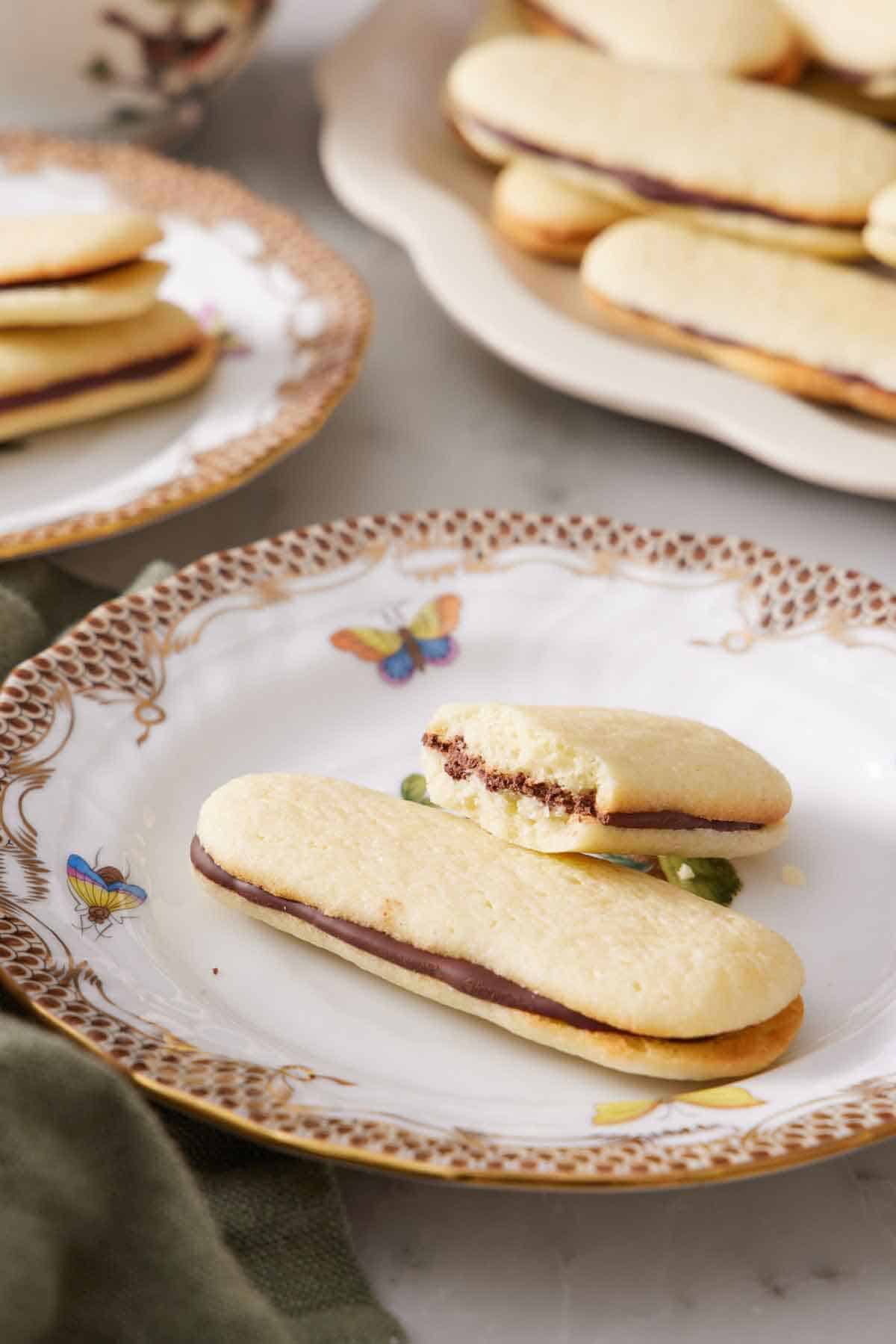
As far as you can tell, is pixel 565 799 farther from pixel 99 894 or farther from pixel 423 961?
pixel 99 894

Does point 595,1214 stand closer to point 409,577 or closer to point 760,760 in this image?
point 760,760

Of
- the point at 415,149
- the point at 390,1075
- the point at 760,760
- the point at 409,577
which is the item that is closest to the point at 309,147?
the point at 415,149

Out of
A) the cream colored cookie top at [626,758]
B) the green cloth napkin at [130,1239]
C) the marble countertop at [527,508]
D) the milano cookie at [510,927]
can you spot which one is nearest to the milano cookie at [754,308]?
the marble countertop at [527,508]

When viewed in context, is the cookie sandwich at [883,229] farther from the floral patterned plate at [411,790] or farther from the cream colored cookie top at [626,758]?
the cream colored cookie top at [626,758]

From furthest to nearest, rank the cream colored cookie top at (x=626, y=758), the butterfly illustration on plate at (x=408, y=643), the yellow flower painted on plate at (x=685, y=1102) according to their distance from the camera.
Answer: the butterfly illustration on plate at (x=408, y=643)
the cream colored cookie top at (x=626, y=758)
the yellow flower painted on plate at (x=685, y=1102)

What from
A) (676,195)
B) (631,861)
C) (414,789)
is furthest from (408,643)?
(676,195)

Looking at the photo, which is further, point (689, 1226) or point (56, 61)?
point (56, 61)

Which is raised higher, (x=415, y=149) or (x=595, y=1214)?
(x=415, y=149)
